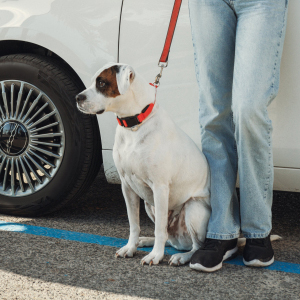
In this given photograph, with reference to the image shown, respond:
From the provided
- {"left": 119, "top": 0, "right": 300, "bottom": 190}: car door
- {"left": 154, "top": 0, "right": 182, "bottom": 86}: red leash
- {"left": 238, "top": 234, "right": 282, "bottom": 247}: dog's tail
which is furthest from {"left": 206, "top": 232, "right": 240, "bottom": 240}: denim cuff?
{"left": 154, "top": 0, "right": 182, "bottom": 86}: red leash

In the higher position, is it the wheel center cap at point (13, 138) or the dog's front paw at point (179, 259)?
the wheel center cap at point (13, 138)

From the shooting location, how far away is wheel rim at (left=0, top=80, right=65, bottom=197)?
113 inches

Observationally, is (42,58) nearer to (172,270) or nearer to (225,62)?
(225,62)

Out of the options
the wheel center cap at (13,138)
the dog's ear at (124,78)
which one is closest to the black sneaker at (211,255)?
the dog's ear at (124,78)

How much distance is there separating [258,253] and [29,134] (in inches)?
62.2

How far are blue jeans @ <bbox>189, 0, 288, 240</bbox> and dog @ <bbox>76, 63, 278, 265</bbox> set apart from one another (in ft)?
0.36

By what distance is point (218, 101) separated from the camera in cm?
238

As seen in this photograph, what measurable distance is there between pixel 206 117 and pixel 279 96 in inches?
16.3

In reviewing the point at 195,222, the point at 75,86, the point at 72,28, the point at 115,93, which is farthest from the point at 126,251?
the point at 72,28

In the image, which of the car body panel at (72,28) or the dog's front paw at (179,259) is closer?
the dog's front paw at (179,259)

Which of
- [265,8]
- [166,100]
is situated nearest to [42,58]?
[166,100]

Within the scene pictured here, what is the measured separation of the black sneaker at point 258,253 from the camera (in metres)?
2.28

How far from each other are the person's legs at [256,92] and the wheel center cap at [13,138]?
1403 millimetres

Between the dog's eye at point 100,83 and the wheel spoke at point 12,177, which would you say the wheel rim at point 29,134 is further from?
the dog's eye at point 100,83
